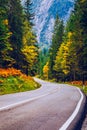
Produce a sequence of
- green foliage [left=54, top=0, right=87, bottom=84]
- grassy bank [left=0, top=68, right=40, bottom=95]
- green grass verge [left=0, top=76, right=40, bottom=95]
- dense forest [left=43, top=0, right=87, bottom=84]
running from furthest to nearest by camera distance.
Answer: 1. dense forest [left=43, top=0, right=87, bottom=84]
2. green foliage [left=54, top=0, right=87, bottom=84]
3. grassy bank [left=0, top=68, right=40, bottom=95]
4. green grass verge [left=0, top=76, right=40, bottom=95]

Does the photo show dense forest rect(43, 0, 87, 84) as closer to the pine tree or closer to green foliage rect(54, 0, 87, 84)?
green foliage rect(54, 0, 87, 84)

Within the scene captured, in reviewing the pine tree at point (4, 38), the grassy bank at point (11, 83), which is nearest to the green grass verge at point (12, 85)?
the grassy bank at point (11, 83)

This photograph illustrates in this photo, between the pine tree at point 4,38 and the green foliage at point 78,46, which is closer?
the pine tree at point 4,38

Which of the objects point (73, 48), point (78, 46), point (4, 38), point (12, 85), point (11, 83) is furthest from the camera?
point (73, 48)

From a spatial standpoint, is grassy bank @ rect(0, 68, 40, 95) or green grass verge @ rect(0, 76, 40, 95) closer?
green grass verge @ rect(0, 76, 40, 95)

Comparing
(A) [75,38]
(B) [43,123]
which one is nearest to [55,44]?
(A) [75,38]

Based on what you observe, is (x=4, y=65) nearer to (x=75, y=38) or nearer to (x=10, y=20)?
(x=10, y=20)

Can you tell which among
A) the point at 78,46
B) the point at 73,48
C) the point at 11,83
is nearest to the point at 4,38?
the point at 11,83

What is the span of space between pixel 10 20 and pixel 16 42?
10.9 feet

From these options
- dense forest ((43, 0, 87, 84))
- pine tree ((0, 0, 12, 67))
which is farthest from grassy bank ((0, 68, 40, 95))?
dense forest ((43, 0, 87, 84))

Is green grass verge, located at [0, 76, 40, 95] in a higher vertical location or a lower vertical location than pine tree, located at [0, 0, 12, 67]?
lower

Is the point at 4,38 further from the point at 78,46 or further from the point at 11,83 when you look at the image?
the point at 78,46

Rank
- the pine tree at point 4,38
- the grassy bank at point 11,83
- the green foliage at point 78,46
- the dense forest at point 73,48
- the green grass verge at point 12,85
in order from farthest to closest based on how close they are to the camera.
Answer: the dense forest at point 73,48 → the green foliage at point 78,46 → the pine tree at point 4,38 → the grassy bank at point 11,83 → the green grass verge at point 12,85

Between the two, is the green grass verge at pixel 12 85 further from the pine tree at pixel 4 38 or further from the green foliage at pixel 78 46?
the green foliage at pixel 78 46
